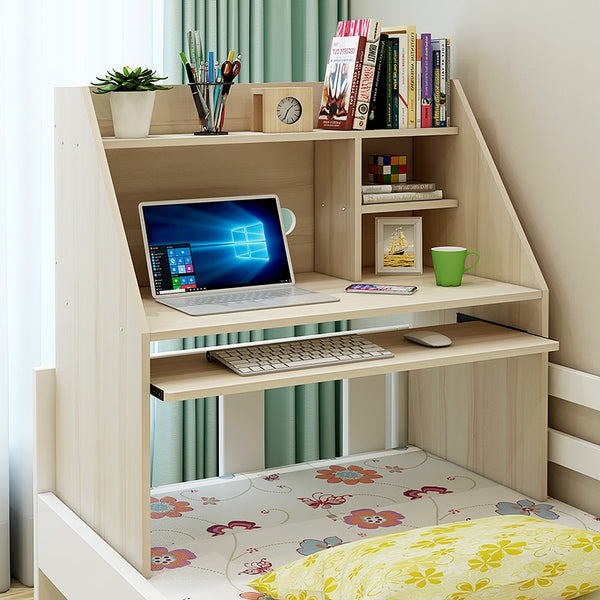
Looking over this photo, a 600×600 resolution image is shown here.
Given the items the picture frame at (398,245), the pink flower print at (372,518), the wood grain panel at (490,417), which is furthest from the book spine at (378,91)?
the pink flower print at (372,518)

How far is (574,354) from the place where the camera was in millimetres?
2105

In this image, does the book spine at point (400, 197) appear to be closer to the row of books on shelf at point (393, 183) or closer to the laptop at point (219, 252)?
the row of books on shelf at point (393, 183)

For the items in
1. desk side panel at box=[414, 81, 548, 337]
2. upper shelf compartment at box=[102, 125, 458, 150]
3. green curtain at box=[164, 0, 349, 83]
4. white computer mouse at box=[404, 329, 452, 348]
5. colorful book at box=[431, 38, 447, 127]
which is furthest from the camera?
green curtain at box=[164, 0, 349, 83]

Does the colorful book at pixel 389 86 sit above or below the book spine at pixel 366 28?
below

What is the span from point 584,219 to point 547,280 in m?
0.18

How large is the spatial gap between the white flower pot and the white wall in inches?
30.3

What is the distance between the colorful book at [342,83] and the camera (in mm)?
2156

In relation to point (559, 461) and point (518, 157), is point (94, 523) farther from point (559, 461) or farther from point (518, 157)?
point (518, 157)

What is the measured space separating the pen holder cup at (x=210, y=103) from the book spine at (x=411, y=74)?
0.41 m

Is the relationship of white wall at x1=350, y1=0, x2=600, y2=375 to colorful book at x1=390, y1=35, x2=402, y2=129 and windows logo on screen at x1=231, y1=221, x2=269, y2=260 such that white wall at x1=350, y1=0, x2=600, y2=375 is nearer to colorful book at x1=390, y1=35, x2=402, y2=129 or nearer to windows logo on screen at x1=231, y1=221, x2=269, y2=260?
colorful book at x1=390, y1=35, x2=402, y2=129

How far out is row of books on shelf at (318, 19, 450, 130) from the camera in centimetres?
216

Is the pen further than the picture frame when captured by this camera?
No

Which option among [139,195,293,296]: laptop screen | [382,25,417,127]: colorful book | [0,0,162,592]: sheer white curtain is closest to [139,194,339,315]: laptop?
[139,195,293,296]: laptop screen

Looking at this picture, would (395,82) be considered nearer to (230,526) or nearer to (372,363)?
(372,363)
